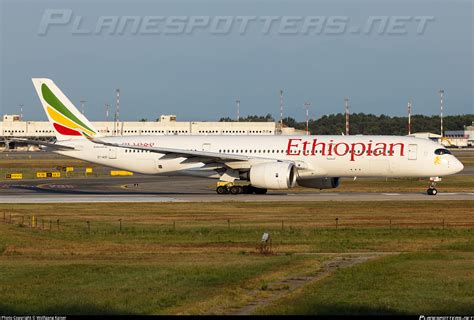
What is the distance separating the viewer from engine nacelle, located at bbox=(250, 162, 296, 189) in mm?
59750

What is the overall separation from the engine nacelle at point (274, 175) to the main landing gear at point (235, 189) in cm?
336

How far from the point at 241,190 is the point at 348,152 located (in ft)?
26.8

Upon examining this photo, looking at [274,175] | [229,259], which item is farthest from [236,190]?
[229,259]

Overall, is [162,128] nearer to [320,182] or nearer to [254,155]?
[254,155]

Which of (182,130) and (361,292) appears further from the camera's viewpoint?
(182,130)

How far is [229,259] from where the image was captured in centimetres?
3170

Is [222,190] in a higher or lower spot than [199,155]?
lower

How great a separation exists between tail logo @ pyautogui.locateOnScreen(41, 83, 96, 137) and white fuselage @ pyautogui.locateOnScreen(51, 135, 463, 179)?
2242 mm

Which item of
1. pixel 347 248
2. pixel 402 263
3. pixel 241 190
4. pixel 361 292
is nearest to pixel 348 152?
pixel 241 190

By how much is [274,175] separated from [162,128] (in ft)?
414

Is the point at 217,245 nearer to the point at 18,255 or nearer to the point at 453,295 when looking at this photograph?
the point at 18,255

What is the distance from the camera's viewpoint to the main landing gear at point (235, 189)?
64.6 metres

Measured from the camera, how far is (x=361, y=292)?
80.1ft

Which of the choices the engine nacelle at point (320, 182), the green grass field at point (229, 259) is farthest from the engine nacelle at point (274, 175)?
the green grass field at point (229, 259)
